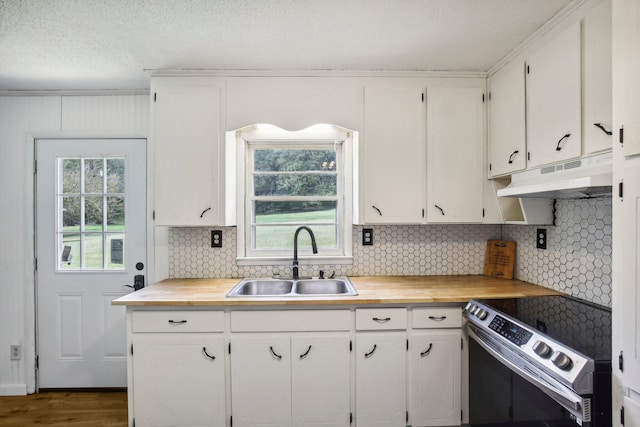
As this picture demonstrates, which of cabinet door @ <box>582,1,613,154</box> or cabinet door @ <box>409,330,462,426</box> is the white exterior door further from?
cabinet door @ <box>582,1,613,154</box>

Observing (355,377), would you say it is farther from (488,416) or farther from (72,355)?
(72,355)

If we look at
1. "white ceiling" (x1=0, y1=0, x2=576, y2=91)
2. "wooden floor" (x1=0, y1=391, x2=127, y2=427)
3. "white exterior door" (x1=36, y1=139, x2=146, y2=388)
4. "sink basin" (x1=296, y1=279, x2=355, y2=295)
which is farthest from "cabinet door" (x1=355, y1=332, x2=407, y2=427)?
"white exterior door" (x1=36, y1=139, x2=146, y2=388)

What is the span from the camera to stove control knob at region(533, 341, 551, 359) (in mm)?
1287

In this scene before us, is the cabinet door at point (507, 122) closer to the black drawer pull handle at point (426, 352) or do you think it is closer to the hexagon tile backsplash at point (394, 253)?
the hexagon tile backsplash at point (394, 253)

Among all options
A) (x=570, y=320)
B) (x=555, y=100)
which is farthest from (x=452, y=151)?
(x=570, y=320)

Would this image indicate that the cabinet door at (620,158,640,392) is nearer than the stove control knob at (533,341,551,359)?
Yes

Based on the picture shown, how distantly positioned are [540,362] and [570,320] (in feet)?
1.29

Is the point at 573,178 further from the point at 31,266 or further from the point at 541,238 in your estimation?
the point at 31,266

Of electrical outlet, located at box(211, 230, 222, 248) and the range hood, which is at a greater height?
the range hood

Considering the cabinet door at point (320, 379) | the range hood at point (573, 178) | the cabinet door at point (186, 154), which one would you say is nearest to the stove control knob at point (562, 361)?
the range hood at point (573, 178)

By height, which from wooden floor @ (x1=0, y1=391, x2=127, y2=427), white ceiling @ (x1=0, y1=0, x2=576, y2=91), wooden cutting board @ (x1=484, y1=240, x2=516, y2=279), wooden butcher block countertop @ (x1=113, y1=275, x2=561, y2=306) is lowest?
wooden floor @ (x1=0, y1=391, x2=127, y2=427)

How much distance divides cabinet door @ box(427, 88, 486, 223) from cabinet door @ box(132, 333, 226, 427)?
5.53 ft

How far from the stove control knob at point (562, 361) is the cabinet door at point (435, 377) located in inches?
29.7

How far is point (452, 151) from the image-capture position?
7.70 feet
